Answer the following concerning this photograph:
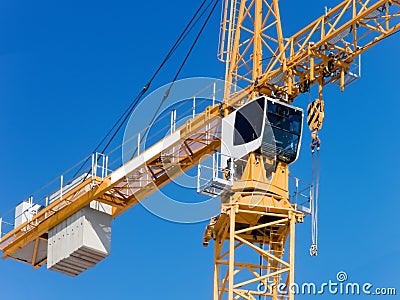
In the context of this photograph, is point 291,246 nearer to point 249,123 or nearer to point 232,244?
point 232,244

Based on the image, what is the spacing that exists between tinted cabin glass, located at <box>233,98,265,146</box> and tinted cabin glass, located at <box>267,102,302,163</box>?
0.37 metres

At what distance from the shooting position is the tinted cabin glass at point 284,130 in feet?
166

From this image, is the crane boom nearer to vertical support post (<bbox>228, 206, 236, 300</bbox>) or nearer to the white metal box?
the white metal box

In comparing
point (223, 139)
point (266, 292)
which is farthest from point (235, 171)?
point (266, 292)

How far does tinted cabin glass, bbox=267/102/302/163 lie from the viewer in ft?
166

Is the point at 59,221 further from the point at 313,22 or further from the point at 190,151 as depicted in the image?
the point at 313,22

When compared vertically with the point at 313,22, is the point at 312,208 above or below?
below

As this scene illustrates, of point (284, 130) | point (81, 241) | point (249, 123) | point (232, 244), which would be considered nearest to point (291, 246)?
point (232, 244)

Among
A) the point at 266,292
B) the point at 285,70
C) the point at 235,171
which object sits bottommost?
the point at 266,292

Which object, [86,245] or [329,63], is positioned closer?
[329,63]

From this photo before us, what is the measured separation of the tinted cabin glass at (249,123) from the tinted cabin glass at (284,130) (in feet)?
1.20

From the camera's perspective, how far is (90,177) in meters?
55.0

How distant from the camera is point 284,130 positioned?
50.7m

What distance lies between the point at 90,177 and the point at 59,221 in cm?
263
